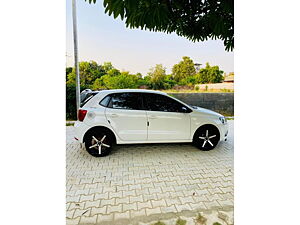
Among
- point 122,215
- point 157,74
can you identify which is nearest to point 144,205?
point 122,215

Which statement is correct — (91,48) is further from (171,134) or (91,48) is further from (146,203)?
(146,203)

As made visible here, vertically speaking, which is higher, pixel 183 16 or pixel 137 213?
pixel 183 16

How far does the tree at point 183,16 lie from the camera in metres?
1.62

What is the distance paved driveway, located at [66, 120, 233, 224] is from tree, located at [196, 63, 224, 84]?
1341cm

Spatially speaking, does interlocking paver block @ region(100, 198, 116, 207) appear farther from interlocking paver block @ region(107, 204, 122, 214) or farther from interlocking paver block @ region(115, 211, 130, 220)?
interlocking paver block @ region(115, 211, 130, 220)

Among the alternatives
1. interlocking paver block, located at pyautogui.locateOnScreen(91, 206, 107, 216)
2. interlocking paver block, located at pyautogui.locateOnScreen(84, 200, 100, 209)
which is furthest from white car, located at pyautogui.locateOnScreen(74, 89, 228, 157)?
interlocking paver block, located at pyautogui.locateOnScreen(91, 206, 107, 216)

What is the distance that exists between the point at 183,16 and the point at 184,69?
17.1m

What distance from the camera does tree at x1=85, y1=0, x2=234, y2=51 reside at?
1621mm

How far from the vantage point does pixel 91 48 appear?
304 inches

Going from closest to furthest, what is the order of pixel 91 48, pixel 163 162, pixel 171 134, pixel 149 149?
pixel 163 162 → pixel 171 134 → pixel 149 149 → pixel 91 48

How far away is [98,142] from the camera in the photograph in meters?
3.58

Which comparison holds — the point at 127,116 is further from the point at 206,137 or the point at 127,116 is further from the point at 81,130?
the point at 206,137
